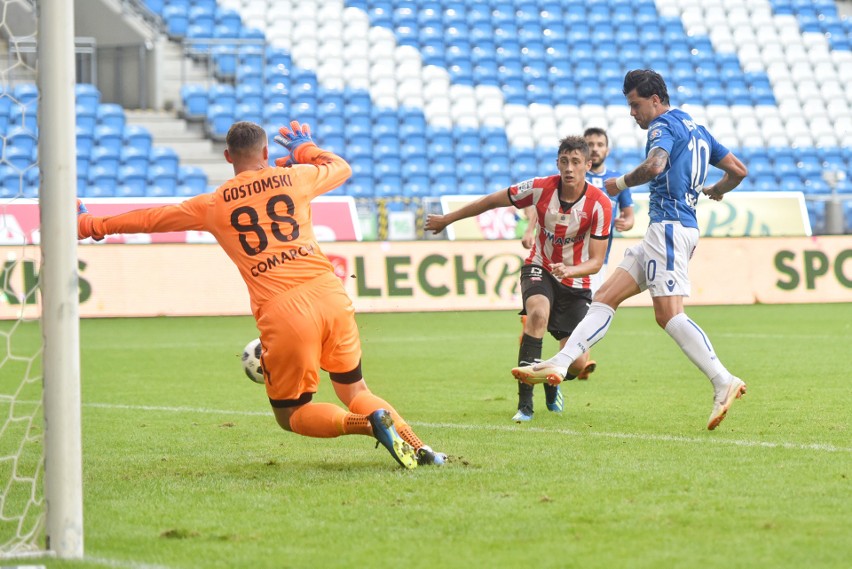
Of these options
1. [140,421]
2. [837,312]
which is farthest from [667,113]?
[837,312]

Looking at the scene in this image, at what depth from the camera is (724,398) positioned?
22.8 ft

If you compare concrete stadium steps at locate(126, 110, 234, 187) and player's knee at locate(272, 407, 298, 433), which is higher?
concrete stadium steps at locate(126, 110, 234, 187)

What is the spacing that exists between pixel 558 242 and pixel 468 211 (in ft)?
3.04

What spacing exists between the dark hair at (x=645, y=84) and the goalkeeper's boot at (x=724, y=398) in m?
1.68

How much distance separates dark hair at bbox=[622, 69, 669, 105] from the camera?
23.6 feet

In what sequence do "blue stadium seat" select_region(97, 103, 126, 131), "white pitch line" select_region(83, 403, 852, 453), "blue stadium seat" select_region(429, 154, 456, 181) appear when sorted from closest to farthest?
"white pitch line" select_region(83, 403, 852, 453) → "blue stadium seat" select_region(97, 103, 126, 131) → "blue stadium seat" select_region(429, 154, 456, 181)

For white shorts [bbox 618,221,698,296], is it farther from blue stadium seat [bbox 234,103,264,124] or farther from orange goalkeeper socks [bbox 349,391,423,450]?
blue stadium seat [bbox 234,103,264,124]

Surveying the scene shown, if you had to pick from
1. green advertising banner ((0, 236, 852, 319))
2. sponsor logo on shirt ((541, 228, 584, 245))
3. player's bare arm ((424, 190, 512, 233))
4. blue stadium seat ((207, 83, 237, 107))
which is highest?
blue stadium seat ((207, 83, 237, 107))

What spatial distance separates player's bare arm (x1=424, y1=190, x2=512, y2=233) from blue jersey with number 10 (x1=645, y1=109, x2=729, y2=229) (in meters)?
0.91

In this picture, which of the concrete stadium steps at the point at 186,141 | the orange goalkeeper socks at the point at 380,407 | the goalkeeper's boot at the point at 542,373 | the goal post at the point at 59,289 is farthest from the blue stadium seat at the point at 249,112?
the goal post at the point at 59,289

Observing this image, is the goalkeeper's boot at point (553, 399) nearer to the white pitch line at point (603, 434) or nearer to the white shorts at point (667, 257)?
the white pitch line at point (603, 434)

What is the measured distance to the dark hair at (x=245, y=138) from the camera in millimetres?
5758

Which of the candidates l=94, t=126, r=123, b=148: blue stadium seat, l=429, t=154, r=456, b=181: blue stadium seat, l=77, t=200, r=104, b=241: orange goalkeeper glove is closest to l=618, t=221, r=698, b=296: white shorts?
l=77, t=200, r=104, b=241: orange goalkeeper glove

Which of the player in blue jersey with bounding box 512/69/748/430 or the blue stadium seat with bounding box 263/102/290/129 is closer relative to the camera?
the player in blue jersey with bounding box 512/69/748/430
